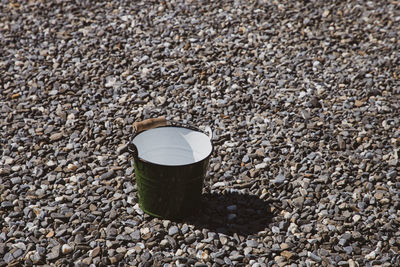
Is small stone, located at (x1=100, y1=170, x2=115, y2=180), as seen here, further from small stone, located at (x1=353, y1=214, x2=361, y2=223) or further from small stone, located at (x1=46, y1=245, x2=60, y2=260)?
small stone, located at (x1=353, y1=214, x2=361, y2=223)

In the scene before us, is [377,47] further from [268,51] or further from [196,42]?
[196,42]

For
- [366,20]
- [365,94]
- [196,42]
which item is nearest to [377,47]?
[366,20]

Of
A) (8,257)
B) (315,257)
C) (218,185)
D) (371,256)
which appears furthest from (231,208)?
(8,257)

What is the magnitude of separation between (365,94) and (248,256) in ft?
8.93

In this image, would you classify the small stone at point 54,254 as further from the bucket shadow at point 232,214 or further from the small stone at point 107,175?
the bucket shadow at point 232,214

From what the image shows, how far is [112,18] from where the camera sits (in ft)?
22.7

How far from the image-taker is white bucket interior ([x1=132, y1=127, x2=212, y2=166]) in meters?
3.97

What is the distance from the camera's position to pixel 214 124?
5074mm

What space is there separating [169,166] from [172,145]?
0.57 meters

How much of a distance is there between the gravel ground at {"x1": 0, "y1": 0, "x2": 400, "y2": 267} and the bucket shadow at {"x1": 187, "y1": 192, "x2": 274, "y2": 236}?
13mm

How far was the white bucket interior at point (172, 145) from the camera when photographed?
13.0 ft

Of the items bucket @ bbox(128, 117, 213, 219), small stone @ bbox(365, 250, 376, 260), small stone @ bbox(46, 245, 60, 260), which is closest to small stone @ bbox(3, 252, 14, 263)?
small stone @ bbox(46, 245, 60, 260)

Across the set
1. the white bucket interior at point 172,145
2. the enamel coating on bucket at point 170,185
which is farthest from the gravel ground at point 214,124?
the white bucket interior at point 172,145

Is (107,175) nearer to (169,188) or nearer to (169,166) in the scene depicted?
(169,188)
